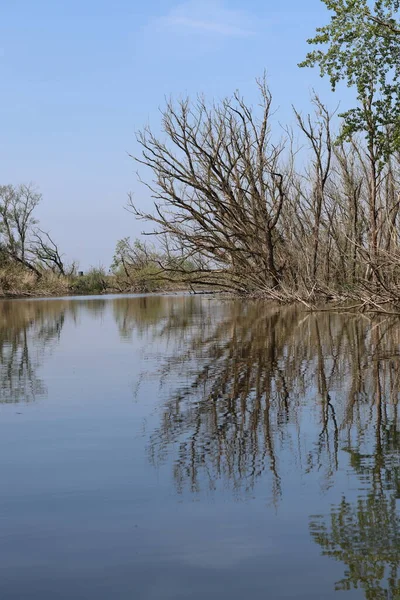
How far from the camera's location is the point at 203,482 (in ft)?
16.8

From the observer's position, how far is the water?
3658 mm

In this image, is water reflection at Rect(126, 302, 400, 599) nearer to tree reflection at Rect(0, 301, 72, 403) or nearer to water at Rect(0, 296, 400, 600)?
water at Rect(0, 296, 400, 600)

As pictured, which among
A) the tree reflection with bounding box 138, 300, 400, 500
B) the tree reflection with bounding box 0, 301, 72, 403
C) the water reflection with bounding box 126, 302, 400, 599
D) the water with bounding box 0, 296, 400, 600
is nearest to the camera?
the water with bounding box 0, 296, 400, 600

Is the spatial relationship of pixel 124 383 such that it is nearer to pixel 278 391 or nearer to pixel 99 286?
pixel 278 391

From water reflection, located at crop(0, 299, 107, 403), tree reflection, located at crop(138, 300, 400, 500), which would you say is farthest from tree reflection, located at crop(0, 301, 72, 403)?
tree reflection, located at crop(138, 300, 400, 500)

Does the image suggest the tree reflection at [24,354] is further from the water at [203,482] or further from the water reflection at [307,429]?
the water reflection at [307,429]

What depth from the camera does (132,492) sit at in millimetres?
4969

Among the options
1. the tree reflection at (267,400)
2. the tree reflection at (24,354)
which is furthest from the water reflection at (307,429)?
the tree reflection at (24,354)

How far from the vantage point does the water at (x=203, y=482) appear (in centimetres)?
366

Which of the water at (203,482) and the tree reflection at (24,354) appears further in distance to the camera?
the tree reflection at (24,354)

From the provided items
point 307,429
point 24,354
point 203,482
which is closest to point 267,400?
point 307,429

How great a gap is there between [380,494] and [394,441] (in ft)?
4.93

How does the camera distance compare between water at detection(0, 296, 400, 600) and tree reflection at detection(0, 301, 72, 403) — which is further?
tree reflection at detection(0, 301, 72, 403)

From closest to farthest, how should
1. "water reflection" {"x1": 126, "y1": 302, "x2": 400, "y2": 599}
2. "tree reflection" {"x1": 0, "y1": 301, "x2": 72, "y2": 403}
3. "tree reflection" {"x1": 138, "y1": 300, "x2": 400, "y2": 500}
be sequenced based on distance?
"water reflection" {"x1": 126, "y1": 302, "x2": 400, "y2": 599} < "tree reflection" {"x1": 138, "y1": 300, "x2": 400, "y2": 500} < "tree reflection" {"x1": 0, "y1": 301, "x2": 72, "y2": 403}
